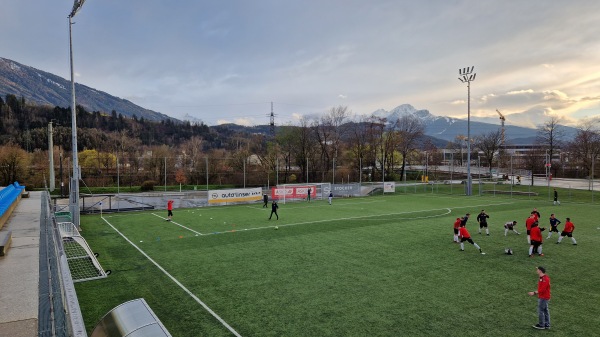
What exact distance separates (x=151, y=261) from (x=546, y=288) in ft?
46.1

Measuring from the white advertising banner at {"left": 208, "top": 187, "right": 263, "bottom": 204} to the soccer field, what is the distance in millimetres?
11636

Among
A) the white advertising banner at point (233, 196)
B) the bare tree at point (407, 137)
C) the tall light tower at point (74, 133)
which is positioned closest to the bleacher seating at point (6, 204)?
the tall light tower at point (74, 133)

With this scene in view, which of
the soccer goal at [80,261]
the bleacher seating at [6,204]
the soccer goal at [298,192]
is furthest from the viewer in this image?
the soccer goal at [298,192]

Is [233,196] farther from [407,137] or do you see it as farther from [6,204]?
[407,137]

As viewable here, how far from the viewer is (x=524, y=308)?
10.2 meters

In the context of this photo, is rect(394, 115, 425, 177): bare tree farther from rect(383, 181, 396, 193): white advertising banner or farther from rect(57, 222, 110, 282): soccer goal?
rect(57, 222, 110, 282): soccer goal

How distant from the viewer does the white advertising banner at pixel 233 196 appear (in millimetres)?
35875

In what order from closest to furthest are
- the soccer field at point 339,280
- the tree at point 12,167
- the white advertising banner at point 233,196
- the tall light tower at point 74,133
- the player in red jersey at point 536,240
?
the soccer field at point 339,280 → the player in red jersey at point 536,240 → the tall light tower at point 74,133 → the white advertising banner at point 233,196 → the tree at point 12,167

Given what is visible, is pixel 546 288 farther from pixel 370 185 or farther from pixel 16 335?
pixel 370 185

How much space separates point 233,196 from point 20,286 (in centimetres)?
2772

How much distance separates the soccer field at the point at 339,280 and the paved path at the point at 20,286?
149 cm

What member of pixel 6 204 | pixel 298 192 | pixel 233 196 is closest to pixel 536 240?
pixel 6 204

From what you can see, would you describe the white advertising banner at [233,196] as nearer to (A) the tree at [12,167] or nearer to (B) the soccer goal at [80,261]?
(B) the soccer goal at [80,261]

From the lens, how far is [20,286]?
951cm
